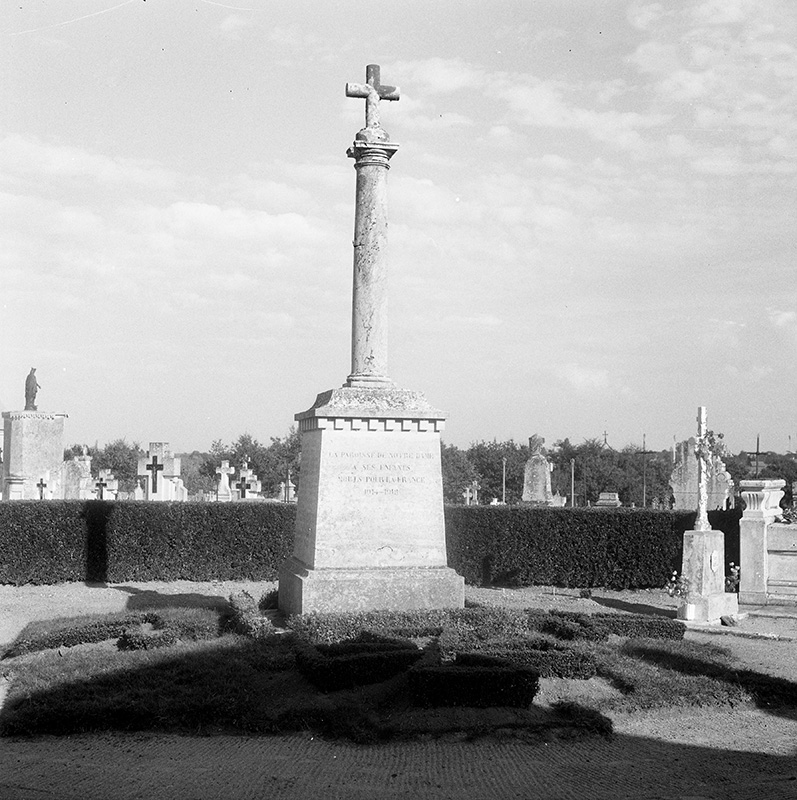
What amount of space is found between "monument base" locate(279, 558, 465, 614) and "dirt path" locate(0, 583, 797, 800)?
3702 mm

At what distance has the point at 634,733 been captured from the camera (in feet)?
25.9

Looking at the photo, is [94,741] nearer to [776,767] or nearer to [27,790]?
[27,790]

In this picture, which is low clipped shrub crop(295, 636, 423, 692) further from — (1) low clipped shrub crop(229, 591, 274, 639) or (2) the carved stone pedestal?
(2) the carved stone pedestal

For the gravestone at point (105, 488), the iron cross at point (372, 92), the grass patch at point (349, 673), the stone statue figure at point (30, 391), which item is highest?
the iron cross at point (372, 92)

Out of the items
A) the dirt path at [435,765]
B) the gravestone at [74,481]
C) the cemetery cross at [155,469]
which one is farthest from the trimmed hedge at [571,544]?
the gravestone at [74,481]

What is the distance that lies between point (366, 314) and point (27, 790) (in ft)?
24.4

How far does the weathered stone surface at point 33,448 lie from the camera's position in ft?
86.7

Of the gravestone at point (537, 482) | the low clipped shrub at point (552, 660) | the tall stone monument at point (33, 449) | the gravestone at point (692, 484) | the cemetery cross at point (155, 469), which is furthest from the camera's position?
the gravestone at point (537, 482)

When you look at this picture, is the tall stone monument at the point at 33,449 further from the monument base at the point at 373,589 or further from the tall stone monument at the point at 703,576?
the tall stone monument at the point at 703,576

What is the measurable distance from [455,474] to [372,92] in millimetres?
39611

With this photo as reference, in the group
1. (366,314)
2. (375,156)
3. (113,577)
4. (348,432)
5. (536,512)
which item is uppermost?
(375,156)

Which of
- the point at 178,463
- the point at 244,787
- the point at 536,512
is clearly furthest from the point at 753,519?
the point at 178,463

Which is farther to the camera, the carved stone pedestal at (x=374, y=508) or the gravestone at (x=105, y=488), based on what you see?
the gravestone at (x=105, y=488)

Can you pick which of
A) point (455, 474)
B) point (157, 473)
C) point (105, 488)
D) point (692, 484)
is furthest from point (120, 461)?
point (692, 484)
